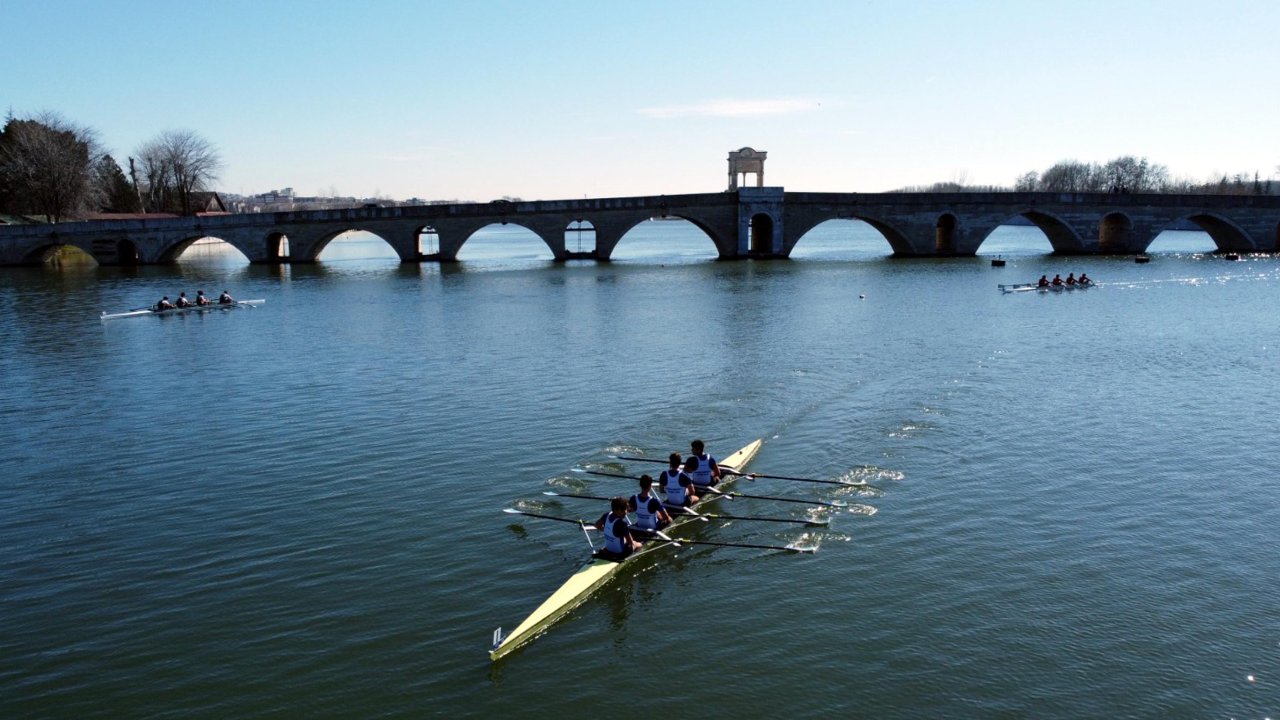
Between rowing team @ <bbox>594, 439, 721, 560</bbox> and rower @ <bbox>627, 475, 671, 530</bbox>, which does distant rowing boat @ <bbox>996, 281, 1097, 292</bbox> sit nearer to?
rowing team @ <bbox>594, 439, 721, 560</bbox>

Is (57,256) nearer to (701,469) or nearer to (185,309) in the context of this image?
(185,309)

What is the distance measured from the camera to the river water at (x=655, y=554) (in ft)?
40.5

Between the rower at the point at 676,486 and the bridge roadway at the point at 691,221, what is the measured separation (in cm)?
6161

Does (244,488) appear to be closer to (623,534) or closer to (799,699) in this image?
(623,534)

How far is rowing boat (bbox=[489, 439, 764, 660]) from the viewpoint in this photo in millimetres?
12789

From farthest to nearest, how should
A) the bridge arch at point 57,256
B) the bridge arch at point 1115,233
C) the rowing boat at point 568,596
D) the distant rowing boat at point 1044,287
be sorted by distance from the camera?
the bridge arch at point 1115,233, the bridge arch at point 57,256, the distant rowing boat at point 1044,287, the rowing boat at point 568,596

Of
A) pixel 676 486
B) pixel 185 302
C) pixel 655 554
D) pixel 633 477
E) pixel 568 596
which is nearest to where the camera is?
pixel 568 596

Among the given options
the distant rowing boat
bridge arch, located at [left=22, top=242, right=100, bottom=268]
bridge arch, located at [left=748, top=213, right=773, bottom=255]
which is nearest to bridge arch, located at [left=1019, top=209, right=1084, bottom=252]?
bridge arch, located at [left=748, top=213, right=773, bottom=255]

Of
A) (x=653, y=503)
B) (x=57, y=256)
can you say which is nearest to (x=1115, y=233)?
(x=653, y=503)

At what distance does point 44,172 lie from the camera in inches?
3526

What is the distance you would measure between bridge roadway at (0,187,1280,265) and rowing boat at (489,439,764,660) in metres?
63.8

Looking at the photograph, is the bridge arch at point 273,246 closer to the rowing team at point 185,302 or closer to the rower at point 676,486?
the rowing team at point 185,302

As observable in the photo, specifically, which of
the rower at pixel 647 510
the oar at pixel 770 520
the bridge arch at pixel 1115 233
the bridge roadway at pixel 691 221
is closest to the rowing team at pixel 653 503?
the rower at pixel 647 510

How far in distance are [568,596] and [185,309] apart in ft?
147
